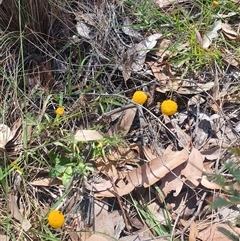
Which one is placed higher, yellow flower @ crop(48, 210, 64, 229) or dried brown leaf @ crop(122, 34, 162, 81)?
dried brown leaf @ crop(122, 34, 162, 81)

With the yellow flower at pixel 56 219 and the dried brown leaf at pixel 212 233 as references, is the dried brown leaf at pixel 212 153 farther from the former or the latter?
the yellow flower at pixel 56 219

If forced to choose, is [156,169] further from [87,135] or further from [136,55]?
[136,55]

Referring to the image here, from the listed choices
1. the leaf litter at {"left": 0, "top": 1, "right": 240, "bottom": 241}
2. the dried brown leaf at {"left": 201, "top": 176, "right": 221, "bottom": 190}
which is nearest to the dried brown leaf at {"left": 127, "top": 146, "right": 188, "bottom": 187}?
the leaf litter at {"left": 0, "top": 1, "right": 240, "bottom": 241}

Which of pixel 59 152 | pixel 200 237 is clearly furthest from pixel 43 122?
pixel 200 237

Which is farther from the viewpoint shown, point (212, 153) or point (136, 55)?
point (136, 55)

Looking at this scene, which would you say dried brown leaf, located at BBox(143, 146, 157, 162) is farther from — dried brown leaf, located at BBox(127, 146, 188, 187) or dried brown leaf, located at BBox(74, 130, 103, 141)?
dried brown leaf, located at BBox(74, 130, 103, 141)

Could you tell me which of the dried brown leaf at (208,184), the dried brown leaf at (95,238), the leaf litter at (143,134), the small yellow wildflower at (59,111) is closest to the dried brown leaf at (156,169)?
the leaf litter at (143,134)

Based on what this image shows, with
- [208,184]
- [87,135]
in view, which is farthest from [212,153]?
[87,135]

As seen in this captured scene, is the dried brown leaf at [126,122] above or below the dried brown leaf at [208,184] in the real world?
above

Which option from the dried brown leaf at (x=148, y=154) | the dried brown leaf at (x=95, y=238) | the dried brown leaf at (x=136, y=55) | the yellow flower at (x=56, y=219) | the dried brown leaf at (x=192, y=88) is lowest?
the dried brown leaf at (x=95, y=238)

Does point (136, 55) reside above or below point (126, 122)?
above

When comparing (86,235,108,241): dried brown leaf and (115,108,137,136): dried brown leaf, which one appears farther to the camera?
(115,108,137,136): dried brown leaf
